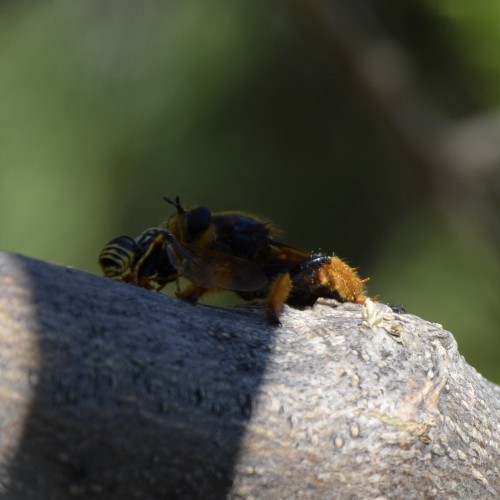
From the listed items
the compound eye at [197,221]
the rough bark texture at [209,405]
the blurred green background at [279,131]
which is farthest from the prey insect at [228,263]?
the blurred green background at [279,131]

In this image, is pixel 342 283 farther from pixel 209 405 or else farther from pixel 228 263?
pixel 209 405

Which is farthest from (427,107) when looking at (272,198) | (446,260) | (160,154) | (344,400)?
(344,400)

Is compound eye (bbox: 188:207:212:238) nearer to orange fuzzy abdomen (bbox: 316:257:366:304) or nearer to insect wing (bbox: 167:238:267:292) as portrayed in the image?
insect wing (bbox: 167:238:267:292)

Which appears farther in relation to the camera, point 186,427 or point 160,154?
point 160,154

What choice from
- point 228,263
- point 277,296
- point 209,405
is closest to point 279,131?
point 228,263

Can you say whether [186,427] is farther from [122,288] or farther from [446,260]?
[446,260]

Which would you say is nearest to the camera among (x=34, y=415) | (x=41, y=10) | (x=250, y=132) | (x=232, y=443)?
(x=34, y=415)
